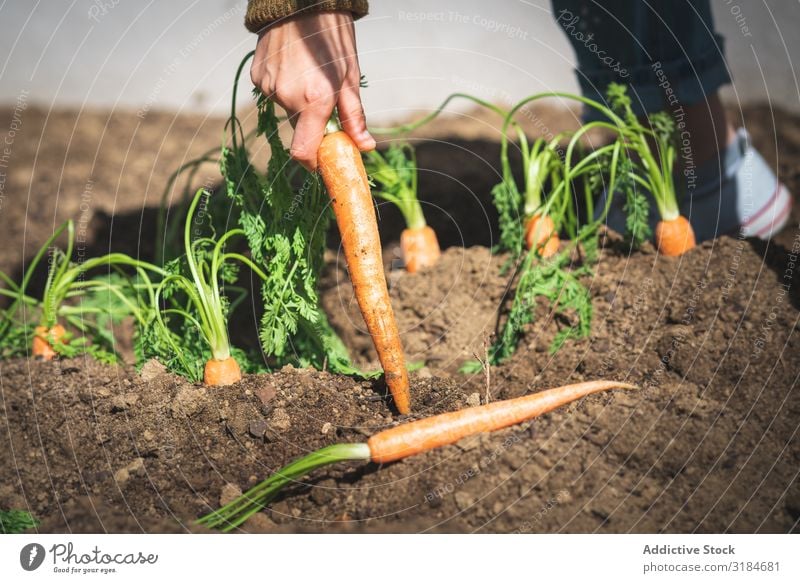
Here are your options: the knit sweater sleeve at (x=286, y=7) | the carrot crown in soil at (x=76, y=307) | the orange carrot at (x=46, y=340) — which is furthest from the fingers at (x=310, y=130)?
the orange carrot at (x=46, y=340)

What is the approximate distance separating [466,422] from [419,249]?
1.34 metres

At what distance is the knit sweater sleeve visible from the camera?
238 centimetres

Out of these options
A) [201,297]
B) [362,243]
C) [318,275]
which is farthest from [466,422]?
[201,297]

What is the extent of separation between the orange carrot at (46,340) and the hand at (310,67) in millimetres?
1374

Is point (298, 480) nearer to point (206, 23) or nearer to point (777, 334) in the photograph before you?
point (777, 334)

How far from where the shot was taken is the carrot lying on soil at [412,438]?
7.27ft

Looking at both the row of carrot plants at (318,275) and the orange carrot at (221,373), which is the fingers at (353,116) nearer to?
the row of carrot plants at (318,275)

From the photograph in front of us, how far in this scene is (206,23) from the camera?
509cm

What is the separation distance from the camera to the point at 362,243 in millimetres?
2695

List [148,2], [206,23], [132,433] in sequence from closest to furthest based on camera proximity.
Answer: [132,433], [206,23], [148,2]

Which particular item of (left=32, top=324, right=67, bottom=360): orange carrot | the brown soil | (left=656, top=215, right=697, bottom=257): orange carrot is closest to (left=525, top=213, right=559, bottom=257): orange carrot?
the brown soil

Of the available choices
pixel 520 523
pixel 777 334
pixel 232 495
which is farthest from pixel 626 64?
pixel 232 495
